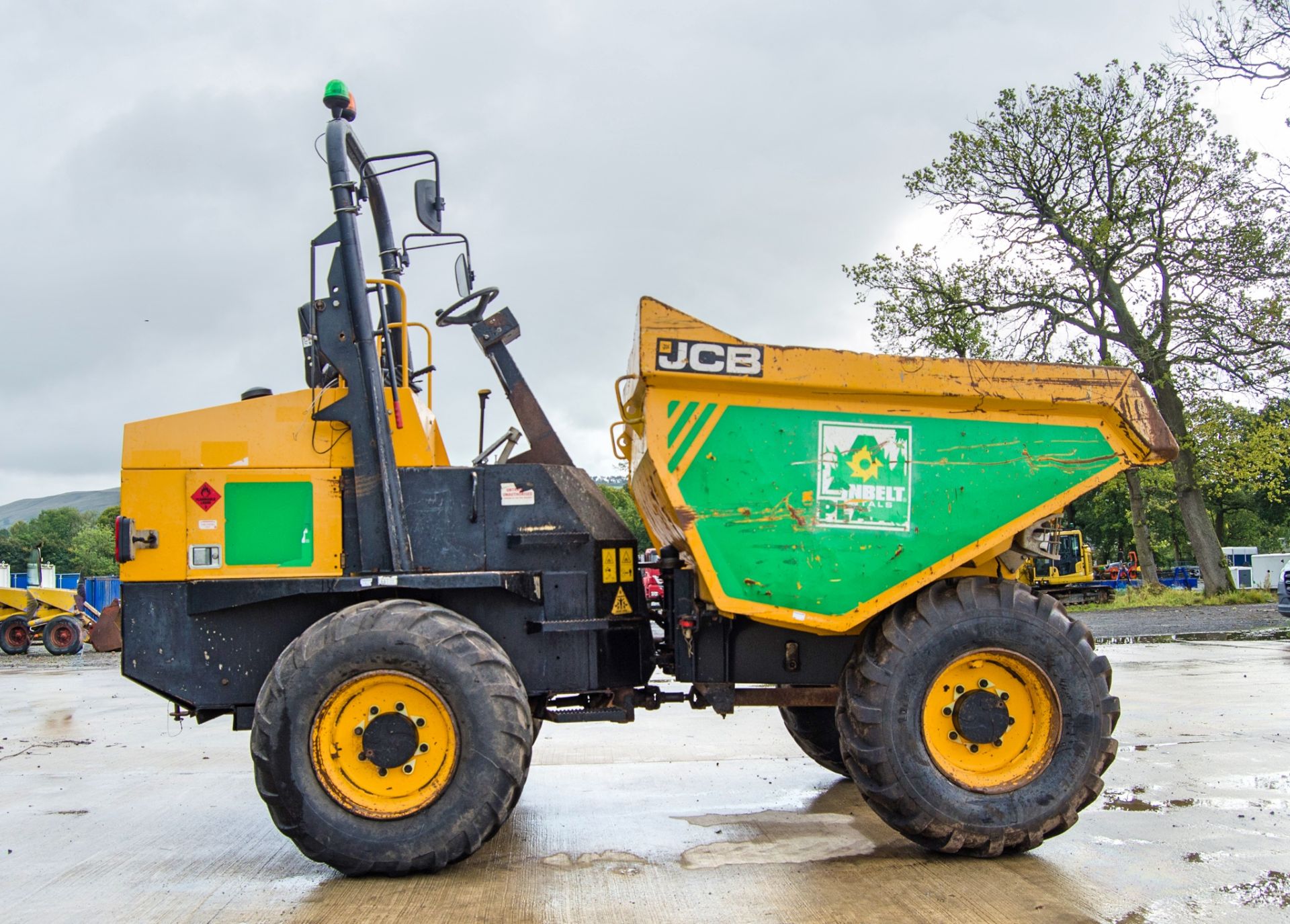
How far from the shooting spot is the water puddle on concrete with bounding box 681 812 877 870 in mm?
→ 5066

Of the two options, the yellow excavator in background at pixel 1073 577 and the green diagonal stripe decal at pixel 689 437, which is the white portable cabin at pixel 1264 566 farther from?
the green diagonal stripe decal at pixel 689 437

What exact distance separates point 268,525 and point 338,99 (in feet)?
7.35

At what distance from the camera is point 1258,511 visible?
168ft

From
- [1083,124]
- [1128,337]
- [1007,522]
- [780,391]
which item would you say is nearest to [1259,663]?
[1007,522]

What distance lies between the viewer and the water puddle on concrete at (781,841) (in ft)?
16.6

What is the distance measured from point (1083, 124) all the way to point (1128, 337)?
5.04 m

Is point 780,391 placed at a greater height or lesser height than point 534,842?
greater

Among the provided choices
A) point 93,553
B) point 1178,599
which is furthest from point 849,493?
point 93,553

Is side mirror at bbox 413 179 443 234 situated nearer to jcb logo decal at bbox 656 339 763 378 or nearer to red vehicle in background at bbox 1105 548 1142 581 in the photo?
jcb logo decal at bbox 656 339 763 378

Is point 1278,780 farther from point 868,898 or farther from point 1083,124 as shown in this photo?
point 1083,124

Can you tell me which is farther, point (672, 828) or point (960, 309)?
point (960, 309)

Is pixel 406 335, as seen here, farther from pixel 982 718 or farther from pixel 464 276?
pixel 982 718

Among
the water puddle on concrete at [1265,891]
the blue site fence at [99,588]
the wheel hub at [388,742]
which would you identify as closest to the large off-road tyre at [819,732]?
the water puddle on concrete at [1265,891]

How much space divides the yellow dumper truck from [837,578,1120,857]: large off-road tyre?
0.01m
